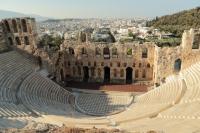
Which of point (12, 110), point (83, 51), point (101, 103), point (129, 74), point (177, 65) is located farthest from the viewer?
point (129, 74)

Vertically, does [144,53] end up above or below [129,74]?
above

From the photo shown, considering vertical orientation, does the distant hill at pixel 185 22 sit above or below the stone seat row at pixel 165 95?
above

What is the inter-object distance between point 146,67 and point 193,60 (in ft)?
22.0

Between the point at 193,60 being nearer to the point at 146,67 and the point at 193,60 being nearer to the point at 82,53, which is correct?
the point at 146,67

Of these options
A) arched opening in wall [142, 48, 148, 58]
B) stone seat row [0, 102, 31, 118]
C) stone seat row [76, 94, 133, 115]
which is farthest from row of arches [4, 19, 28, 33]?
arched opening in wall [142, 48, 148, 58]

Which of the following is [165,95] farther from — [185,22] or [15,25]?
[185,22]

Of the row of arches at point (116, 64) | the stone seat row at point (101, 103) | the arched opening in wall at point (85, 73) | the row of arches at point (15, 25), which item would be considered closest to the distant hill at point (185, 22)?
the row of arches at point (116, 64)

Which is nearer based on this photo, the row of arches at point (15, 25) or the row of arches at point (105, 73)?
the row of arches at point (15, 25)

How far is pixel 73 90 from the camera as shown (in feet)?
103

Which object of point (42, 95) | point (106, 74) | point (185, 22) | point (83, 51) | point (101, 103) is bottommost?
point (101, 103)

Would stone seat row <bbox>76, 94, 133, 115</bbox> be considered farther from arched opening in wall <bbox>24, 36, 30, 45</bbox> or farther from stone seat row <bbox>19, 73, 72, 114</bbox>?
arched opening in wall <bbox>24, 36, 30, 45</bbox>

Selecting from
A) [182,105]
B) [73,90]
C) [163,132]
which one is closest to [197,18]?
[73,90]

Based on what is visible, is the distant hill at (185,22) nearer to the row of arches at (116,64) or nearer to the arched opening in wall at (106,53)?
the row of arches at (116,64)

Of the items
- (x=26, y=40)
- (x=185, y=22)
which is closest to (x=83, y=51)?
(x=26, y=40)
